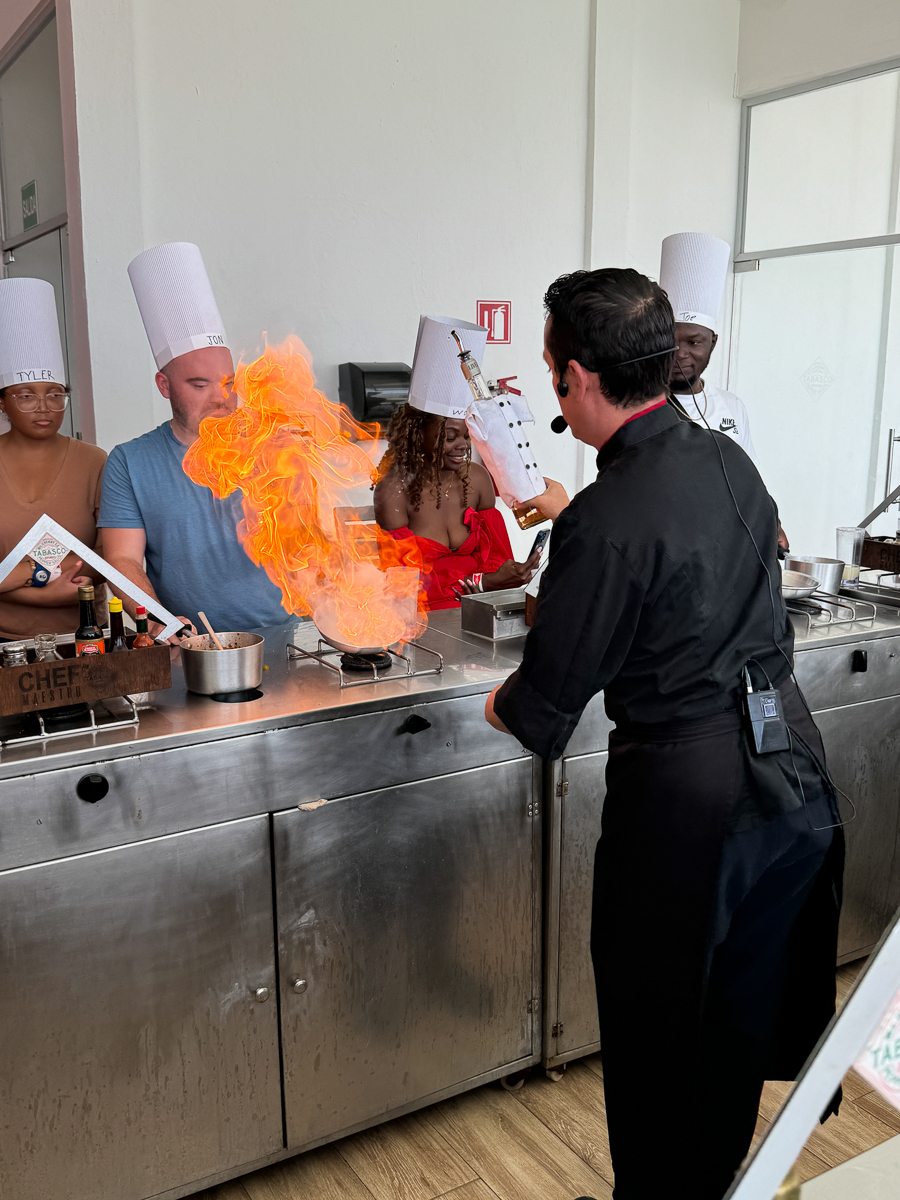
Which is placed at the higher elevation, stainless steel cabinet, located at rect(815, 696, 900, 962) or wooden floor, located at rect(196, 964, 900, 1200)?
stainless steel cabinet, located at rect(815, 696, 900, 962)

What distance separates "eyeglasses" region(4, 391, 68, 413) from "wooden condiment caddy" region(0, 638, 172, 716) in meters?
1.21

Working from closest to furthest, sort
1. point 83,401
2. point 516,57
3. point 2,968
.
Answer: point 2,968, point 83,401, point 516,57

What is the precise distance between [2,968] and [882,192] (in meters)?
6.08

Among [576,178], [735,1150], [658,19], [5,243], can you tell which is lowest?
[735,1150]

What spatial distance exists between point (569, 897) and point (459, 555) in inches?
58.7

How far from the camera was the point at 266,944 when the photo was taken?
6.64ft

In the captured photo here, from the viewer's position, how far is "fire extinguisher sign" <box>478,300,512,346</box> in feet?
17.1

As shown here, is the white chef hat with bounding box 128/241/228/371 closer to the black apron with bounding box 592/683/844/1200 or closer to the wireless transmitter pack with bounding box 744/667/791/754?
the black apron with bounding box 592/683/844/1200

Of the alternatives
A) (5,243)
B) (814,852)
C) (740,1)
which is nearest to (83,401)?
(5,243)

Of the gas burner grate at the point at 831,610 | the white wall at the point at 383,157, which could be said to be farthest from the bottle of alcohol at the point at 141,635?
the white wall at the point at 383,157

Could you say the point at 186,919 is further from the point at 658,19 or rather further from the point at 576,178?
the point at 658,19

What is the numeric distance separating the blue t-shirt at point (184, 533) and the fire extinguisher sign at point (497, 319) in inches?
112

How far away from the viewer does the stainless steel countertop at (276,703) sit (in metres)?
1.79

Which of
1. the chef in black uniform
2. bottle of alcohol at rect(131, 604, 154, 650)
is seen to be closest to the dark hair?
the chef in black uniform
